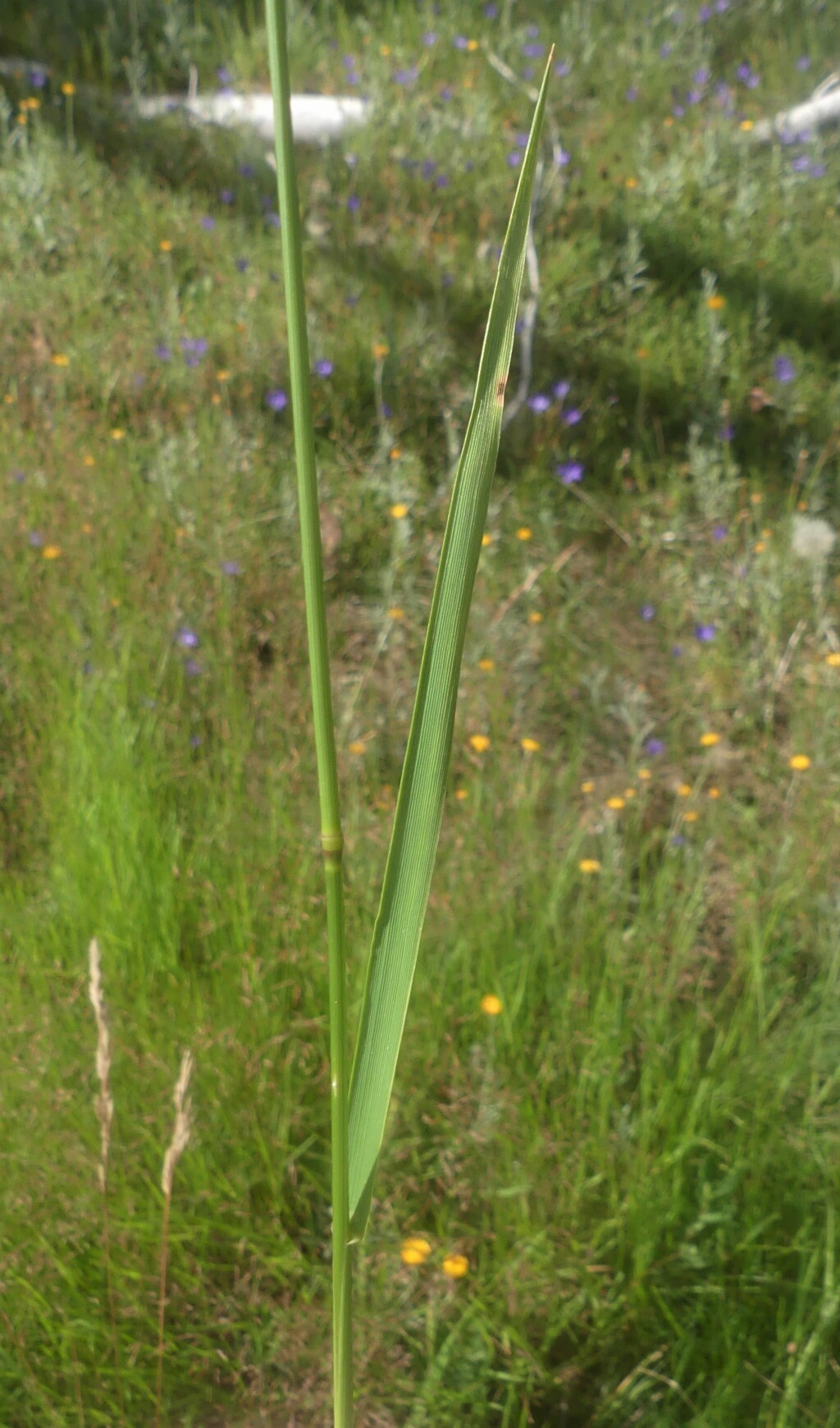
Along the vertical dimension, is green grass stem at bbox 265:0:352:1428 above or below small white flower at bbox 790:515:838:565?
above

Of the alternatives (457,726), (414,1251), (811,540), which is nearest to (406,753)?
(414,1251)

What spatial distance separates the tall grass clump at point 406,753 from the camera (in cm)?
45

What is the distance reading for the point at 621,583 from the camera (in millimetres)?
2498

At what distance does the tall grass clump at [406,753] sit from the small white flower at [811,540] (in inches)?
82.1

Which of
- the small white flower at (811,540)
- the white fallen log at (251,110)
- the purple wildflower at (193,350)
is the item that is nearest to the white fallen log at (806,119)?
the white fallen log at (251,110)

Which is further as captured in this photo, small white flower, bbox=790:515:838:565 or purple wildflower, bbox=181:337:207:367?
purple wildflower, bbox=181:337:207:367

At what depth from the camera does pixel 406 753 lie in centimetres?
52

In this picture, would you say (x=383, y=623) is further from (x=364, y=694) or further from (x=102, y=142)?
(x=102, y=142)

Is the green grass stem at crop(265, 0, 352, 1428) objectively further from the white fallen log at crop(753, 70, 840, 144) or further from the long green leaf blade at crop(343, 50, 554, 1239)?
the white fallen log at crop(753, 70, 840, 144)

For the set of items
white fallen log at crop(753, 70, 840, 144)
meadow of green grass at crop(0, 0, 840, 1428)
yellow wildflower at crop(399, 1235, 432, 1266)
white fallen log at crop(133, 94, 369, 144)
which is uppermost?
white fallen log at crop(133, 94, 369, 144)

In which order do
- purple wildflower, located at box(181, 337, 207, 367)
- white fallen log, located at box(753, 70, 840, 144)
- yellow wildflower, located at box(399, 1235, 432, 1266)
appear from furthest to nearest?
white fallen log, located at box(753, 70, 840, 144) < purple wildflower, located at box(181, 337, 207, 367) < yellow wildflower, located at box(399, 1235, 432, 1266)

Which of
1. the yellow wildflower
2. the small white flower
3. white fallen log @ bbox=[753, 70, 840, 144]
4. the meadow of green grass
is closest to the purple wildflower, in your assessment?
the meadow of green grass

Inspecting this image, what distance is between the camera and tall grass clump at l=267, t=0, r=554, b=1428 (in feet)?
1.46

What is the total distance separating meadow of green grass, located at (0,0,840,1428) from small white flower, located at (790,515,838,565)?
0.04 metres
